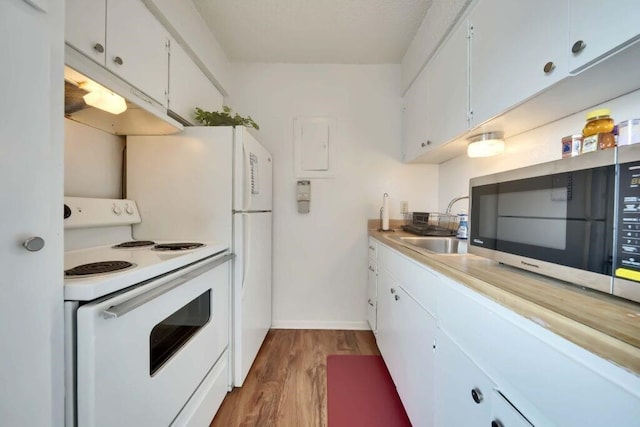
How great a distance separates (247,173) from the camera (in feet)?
4.98

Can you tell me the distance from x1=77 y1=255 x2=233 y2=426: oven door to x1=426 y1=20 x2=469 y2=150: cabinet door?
60.1 inches

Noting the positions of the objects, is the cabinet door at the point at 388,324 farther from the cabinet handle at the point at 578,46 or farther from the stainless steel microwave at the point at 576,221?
the cabinet handle at the point at 578,46

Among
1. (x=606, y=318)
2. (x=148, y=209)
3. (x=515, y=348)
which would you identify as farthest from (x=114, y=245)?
(x=606, y=318)

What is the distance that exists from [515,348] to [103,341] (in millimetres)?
1017

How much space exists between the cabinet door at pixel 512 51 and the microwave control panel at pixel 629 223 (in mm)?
467

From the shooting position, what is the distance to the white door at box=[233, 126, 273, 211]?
1462mm

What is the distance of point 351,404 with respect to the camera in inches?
55.7

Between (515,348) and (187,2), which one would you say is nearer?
(515,348)

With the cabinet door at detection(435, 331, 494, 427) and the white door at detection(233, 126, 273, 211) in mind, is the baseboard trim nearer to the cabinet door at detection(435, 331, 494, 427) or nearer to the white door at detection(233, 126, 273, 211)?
the white door at detection(233, 126, 273, 211)

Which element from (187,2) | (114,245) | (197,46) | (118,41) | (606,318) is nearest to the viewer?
(606,318)

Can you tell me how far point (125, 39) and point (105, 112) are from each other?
0.34m

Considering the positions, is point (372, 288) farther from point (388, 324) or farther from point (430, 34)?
point (430, 34)

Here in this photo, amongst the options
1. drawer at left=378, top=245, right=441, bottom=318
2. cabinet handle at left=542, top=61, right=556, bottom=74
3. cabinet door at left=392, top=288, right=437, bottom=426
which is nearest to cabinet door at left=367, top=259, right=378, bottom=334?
drawer at left=378, top=245, right=441, bottom=318

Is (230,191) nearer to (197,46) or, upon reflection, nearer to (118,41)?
(118,41)
